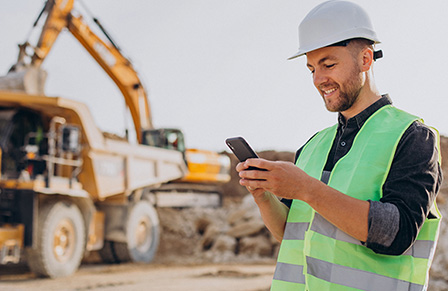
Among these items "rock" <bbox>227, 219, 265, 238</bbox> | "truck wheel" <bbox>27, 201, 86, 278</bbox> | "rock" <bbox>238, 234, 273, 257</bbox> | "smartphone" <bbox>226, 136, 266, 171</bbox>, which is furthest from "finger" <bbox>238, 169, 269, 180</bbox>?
"rock" <bbox>227, 219, 265, 238</bbox>

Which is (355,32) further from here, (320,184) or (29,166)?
(29,166)

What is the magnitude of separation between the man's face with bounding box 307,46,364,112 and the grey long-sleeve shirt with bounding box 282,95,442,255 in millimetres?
239

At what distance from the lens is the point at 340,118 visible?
6.29 ft

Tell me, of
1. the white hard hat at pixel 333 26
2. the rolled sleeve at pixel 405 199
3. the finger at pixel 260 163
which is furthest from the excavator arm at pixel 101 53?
the rolled sleeve at pixel 405 199

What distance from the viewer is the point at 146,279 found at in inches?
337

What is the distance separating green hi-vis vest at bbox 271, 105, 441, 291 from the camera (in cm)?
162

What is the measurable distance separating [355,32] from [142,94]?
11.0 metres

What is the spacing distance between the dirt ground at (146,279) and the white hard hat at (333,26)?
5921 mm

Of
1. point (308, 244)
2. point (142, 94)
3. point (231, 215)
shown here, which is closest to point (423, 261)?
point (308, 244)

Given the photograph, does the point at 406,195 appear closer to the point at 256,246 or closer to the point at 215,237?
the point at 256,246

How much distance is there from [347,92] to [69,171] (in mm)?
7549

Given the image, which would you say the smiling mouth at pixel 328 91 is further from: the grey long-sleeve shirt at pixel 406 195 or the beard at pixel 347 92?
the grey long-sleeve shirt at pixel 406 195

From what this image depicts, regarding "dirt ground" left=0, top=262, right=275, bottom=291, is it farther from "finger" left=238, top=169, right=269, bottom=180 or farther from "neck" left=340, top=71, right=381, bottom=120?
"finger" left=238, top=169, right=269, bottom=180

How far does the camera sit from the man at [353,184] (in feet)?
5.07
